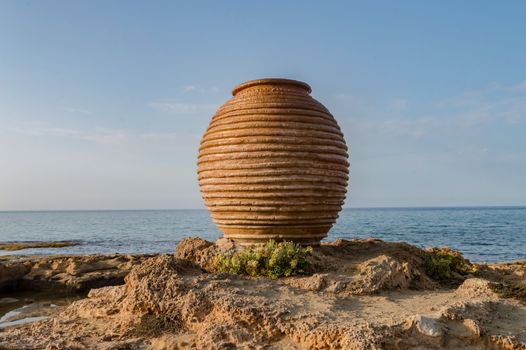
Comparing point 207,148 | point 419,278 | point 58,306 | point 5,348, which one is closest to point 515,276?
point 419,278

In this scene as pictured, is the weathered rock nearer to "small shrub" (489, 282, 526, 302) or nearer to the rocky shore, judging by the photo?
the rocky shore

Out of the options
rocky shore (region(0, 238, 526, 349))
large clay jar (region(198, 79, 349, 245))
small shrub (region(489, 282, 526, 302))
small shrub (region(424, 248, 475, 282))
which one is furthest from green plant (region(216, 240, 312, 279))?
small shrub (region(489, 282, 526, 302))

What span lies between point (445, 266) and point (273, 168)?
3469mm

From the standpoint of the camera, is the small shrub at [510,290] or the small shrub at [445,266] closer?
the small shrub at [510,290]

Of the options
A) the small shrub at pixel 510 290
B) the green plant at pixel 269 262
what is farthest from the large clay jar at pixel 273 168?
the small shrub at pixel 510 290

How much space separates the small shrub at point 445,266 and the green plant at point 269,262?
7.96 feet

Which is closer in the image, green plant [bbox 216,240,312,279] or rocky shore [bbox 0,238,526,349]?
rocky shore [bbox 0,238,526,349]

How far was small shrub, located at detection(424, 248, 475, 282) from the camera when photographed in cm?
779

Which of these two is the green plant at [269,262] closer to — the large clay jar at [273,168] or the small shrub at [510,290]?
the large clay jar at [273,168]

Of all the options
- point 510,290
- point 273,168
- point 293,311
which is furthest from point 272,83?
point 510,290

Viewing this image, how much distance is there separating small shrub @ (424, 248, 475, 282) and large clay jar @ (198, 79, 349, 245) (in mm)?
1864

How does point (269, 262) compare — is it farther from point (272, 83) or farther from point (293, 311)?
point (272, 83)

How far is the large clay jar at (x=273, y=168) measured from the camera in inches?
294

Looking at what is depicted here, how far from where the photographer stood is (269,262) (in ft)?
22.0
